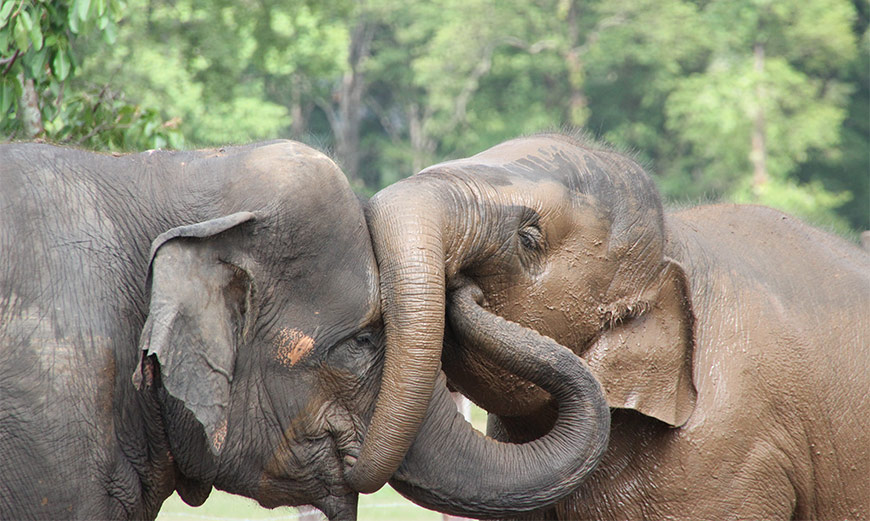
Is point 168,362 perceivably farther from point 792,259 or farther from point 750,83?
point 750,83

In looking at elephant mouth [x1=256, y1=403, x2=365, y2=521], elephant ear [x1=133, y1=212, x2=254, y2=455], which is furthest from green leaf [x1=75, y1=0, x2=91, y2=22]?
elephant mouth [x1=256, y1=403, x2=365, y2=521]

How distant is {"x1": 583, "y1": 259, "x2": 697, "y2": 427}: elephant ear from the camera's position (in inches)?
162

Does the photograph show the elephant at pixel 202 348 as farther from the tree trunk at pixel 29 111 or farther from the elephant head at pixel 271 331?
the tree trunk at pixel 29 111

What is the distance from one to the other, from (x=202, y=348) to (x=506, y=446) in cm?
111

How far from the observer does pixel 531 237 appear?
12.9 ft

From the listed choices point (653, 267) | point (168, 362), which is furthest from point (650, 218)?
point (168, 362)

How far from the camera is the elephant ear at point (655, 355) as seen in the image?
4121 millimetres

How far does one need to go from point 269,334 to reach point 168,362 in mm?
427

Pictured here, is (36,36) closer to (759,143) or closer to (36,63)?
(36,63)

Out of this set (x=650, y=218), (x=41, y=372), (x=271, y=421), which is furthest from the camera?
(x=650, y=218)

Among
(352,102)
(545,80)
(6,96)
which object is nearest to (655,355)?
(6,96)

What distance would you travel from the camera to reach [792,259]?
4586 mm

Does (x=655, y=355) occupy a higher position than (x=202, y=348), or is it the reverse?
(x=202, y=348)

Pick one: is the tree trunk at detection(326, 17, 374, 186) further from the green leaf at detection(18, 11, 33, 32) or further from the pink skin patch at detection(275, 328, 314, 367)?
the pink skin patch at detection(275, 328, 314, 367)
